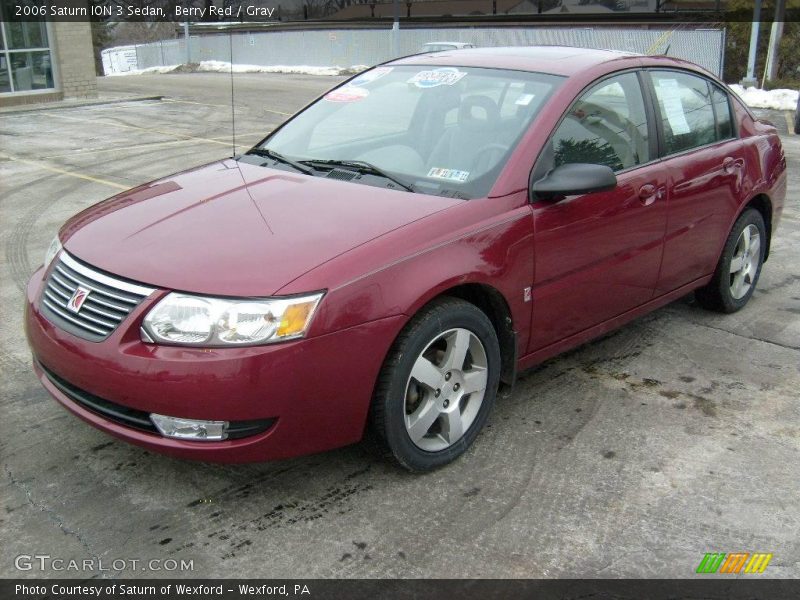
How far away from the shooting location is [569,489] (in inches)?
130

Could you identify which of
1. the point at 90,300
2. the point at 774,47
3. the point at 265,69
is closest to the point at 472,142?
the point at 90,300

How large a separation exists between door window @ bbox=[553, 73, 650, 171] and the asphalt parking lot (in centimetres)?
117

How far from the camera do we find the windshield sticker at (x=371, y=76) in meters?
4.51

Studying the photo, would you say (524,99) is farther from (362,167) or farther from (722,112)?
(722,112)

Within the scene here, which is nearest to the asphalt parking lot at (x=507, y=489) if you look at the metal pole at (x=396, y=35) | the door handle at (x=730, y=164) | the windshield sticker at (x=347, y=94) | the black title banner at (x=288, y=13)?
the door handle at (x=730, y=164)

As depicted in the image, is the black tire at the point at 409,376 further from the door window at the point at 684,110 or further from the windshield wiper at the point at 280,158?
the door window at the point at 684,110

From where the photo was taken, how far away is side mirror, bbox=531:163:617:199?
3541 millimetres

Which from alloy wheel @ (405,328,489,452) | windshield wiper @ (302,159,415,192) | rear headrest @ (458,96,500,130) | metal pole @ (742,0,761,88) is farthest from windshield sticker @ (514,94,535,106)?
metal pole @ (742,0,761,88)

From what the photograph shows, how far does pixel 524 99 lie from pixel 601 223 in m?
0.70

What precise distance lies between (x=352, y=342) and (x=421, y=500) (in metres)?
0.74

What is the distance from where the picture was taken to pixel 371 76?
4570 mm

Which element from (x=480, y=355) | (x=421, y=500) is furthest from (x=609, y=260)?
(x=421, y=500)

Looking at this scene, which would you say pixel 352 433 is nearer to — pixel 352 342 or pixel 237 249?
pixel 352 342
